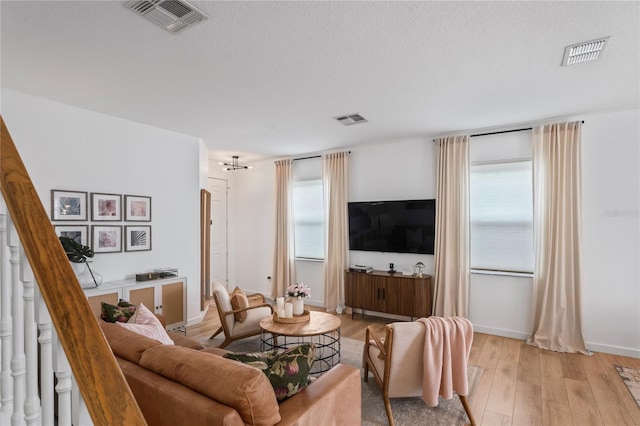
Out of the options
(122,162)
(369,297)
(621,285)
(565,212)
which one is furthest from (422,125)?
(122,162)

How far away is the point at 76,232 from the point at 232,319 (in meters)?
2.00

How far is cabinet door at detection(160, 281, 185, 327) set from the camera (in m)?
4.33

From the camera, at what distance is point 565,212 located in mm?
4066

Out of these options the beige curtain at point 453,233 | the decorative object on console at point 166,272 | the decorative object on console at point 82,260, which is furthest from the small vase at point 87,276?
the beige curtain at point 453,233

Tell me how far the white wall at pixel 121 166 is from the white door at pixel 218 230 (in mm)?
1756

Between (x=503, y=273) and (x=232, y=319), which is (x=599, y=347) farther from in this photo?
(x=232, y=319)

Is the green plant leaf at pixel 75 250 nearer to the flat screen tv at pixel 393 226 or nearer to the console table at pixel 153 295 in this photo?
the console table at pixel 153 295

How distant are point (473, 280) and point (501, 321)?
0.61 meters

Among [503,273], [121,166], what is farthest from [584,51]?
[121,166]

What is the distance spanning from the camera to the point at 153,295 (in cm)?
420

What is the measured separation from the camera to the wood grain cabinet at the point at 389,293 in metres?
4.75

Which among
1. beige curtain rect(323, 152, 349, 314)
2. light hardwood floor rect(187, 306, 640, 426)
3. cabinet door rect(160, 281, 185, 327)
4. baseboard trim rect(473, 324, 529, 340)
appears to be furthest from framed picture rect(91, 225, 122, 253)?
baseboard trim rect(473, 324, 529, 340)

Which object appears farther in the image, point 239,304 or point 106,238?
point 106,238

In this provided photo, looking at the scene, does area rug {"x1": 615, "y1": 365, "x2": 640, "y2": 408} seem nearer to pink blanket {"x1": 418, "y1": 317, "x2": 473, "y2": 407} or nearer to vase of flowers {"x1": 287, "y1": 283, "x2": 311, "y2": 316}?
pink blanket {"x1": 418, "y1": 317, "x2": 473, "y2": 407}
